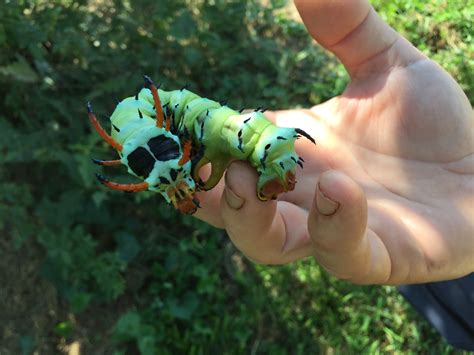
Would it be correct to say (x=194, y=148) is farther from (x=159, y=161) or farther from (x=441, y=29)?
(x=441, y=29)

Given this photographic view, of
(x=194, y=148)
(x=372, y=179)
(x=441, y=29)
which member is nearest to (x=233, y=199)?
(x=194, y=148)

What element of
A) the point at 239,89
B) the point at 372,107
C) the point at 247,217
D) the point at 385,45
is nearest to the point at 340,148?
the point at 372,107

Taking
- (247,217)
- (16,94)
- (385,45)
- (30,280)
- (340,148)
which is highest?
(385,45)

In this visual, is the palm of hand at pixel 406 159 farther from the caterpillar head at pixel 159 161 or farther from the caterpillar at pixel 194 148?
the caterpillar head at pixel 159 161

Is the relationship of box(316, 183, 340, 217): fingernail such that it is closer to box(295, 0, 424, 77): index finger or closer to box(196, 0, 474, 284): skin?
box(196, 0, 474, 284): skin

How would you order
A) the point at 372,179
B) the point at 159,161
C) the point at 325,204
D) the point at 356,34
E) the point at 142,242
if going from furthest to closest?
Answer: the point at 142,242 < the point at 356,34 < the point at 372,179 < the point at 159,161 < the point at 325,204

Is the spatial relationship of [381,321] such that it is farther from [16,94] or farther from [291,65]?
[16,94]
